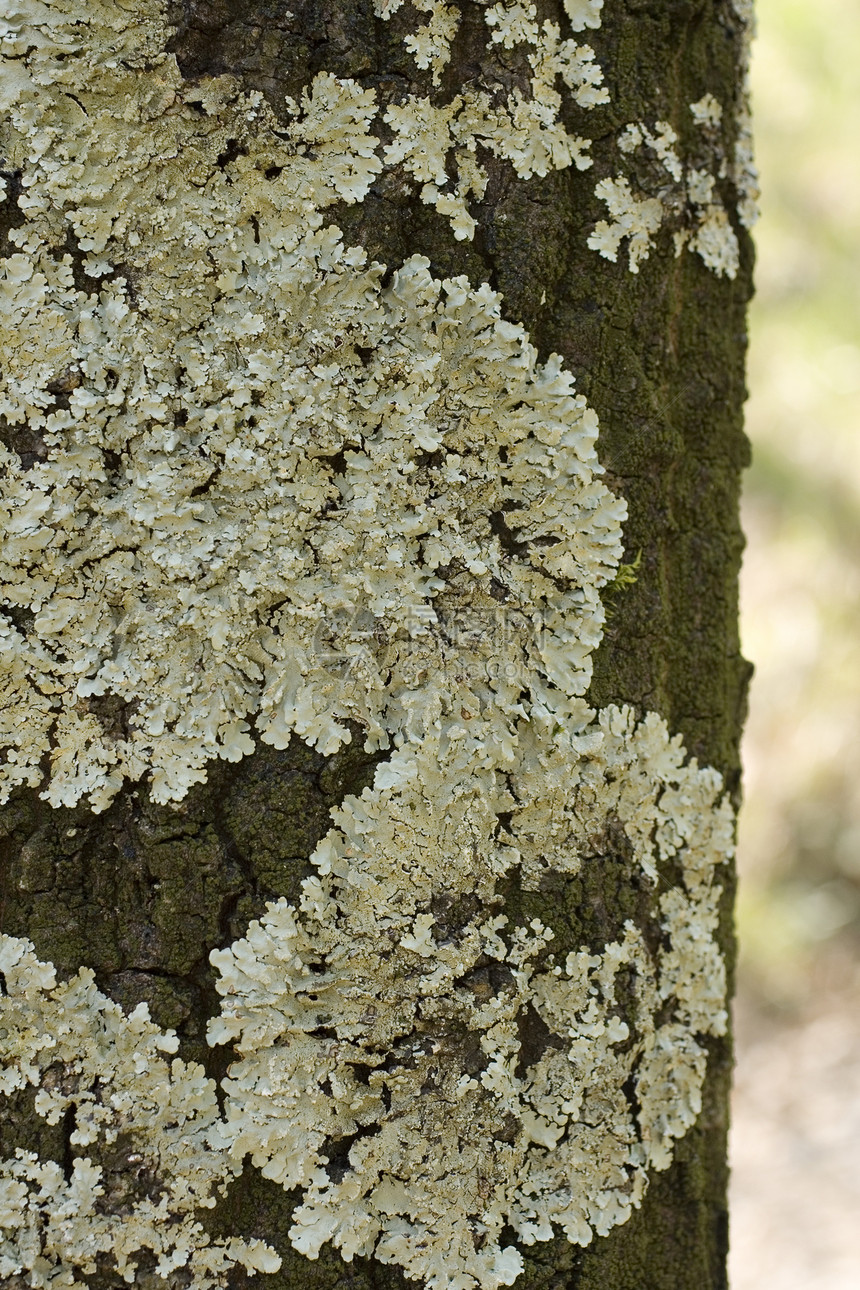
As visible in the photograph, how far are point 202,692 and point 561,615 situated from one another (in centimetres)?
28

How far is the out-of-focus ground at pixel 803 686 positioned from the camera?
3.05 meters

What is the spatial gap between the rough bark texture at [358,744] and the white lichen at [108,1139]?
0.05ft

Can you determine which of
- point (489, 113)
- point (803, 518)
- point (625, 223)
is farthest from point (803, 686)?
point (489, 113)

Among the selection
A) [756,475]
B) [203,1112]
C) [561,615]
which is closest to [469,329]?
[561,615]

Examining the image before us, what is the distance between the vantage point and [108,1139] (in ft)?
2.67

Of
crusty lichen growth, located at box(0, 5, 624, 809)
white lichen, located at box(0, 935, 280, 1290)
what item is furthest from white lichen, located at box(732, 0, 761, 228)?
white lichen, located at box(0, 935, 280, 1290)

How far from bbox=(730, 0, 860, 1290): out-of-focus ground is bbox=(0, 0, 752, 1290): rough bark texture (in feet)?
7.72

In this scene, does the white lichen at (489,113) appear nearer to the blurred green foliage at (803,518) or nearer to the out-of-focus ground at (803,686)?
the out-of-focus ground at (803,686)

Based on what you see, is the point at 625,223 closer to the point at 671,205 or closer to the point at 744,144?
the point at 671,205

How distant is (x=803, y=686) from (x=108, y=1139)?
11.2 ft

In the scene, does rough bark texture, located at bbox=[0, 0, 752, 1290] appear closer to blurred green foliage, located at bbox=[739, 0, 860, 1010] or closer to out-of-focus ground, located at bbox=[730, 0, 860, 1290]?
out-of-focus ground, located at bbox=[730, 0, 860, 1290]

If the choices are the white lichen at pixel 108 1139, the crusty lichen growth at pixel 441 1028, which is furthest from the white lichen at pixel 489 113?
the white lichen at pixel 108 1139

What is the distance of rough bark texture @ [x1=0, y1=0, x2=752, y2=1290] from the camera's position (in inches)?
31.4

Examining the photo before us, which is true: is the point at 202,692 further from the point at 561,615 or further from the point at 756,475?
the point at 756,475
